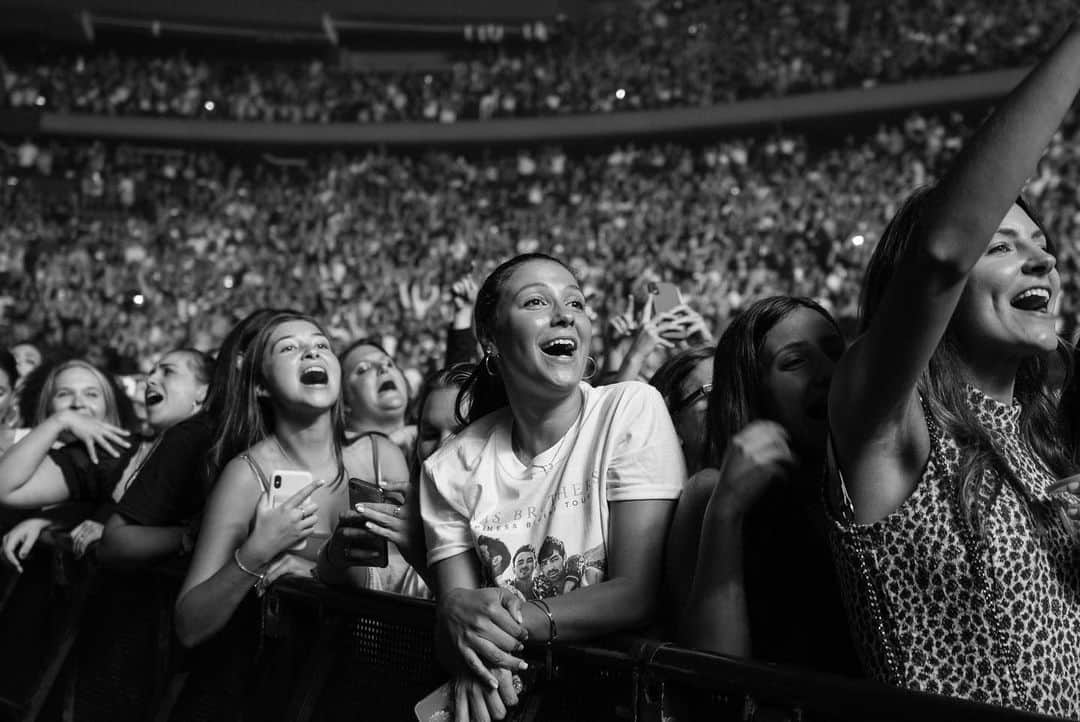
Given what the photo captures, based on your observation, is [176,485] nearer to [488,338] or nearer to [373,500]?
[373,500]

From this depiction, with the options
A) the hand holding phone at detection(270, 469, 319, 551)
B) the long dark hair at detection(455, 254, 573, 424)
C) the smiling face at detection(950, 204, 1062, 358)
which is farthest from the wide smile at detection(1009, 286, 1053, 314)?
the hand holding phone at detection(270, 469, 319, 551)

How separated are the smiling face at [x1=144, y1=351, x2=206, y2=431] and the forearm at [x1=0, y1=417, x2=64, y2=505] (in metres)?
0.72

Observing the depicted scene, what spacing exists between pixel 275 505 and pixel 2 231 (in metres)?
23.2

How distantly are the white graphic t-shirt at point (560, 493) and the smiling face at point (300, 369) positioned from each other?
111cm

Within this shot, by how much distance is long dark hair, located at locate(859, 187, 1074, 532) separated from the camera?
183 centimetres

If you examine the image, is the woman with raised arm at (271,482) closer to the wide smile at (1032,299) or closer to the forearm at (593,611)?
the forearm at (593,611)

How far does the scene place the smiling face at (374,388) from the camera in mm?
5504

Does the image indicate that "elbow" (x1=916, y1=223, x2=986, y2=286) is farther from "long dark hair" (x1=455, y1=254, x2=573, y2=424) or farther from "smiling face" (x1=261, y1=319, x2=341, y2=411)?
"smiling face" (x1=261, y1=319, x2=341, y2=411)

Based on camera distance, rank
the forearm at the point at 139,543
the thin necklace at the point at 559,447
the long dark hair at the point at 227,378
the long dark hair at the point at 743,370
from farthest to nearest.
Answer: the long dark hair at the point at 227,378
the forearm at the point at 139,543
the thin necklace at the point at 559,447
the long dark hair at the point at 743,370

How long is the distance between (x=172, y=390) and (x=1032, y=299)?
13.0 ft

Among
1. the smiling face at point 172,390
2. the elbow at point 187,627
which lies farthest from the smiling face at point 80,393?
the elbow at point 187,627

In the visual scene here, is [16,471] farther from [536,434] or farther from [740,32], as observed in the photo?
[740,32]

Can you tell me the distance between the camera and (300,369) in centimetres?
371

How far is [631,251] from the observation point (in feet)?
69.5
